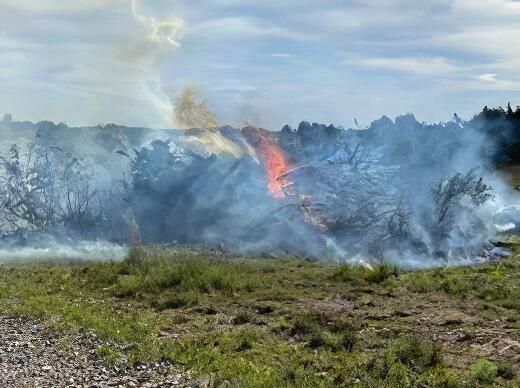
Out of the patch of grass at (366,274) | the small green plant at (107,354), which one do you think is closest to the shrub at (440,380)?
the small green plant at (107,354)

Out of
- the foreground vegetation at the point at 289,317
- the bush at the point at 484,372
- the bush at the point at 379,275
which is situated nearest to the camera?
the bush at the point at 484,372

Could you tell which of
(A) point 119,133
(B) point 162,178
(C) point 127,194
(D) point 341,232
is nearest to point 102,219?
(C) point 127,194

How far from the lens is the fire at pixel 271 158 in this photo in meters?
41.8

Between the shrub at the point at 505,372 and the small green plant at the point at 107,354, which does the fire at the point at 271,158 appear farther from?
the shrub at the point at 505,372

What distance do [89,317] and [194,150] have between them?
3004cm

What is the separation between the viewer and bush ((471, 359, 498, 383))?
11016 millimetres

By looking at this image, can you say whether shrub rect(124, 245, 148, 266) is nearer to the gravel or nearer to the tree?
the gravel

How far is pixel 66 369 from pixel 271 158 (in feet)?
118

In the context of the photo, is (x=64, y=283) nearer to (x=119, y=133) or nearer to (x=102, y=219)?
(x=102, y=219)

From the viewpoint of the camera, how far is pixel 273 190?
41.3m

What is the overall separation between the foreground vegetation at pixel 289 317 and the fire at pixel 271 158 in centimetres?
1416

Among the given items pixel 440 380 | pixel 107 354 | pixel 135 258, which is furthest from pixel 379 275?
pixel 107 354

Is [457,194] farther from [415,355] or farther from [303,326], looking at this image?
[415,355]

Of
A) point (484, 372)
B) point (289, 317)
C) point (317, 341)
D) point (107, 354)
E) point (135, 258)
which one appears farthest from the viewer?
point (135, 258)
